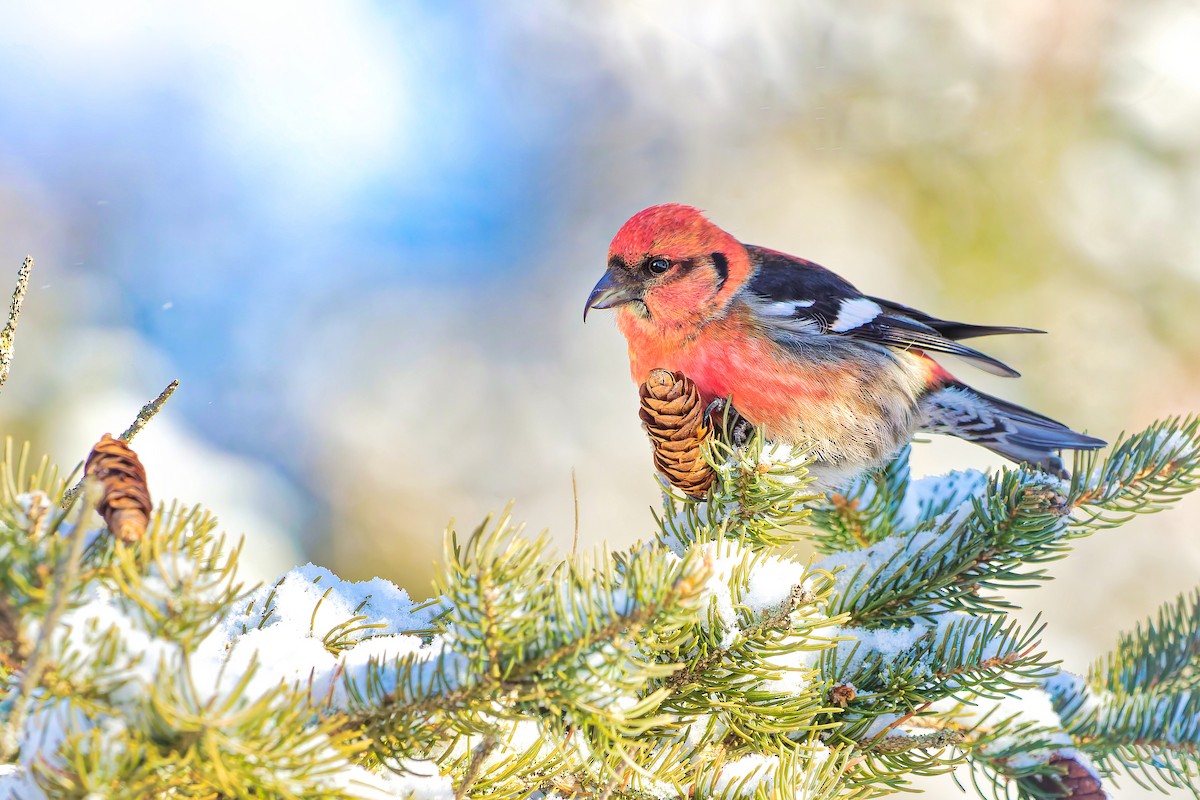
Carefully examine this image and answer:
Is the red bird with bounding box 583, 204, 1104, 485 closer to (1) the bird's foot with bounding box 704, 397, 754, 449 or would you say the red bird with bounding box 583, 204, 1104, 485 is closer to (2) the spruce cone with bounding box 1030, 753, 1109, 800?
(1) the bird's foot with bounding box 704, 397, 754, 449

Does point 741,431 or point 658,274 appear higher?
point 658,274

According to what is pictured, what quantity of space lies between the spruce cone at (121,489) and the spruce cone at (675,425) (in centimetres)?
68

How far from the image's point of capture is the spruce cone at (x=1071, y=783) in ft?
3.51

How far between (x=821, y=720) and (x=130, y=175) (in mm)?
3958

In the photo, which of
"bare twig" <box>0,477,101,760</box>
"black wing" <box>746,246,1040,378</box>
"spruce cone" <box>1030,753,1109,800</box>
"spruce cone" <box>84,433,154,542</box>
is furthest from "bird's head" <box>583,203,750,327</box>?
"bare twig" <box>0,477,101,760</box>

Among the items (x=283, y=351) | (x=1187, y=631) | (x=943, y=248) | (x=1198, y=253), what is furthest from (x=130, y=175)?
(x=1198, y=253)

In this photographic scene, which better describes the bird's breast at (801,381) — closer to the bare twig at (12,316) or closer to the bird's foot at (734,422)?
the bird's foot at (734,422)

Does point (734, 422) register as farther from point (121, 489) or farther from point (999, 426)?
point (121, 489)

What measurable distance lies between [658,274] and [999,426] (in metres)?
0.92

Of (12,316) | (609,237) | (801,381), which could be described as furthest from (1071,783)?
(609,237)

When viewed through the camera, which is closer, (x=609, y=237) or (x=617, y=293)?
(x=617, y=293)

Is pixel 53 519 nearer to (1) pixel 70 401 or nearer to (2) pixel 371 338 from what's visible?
(1) pixel 70 401

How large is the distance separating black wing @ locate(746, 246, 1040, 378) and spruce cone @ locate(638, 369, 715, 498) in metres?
0.94

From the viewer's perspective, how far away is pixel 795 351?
2.07 metres
